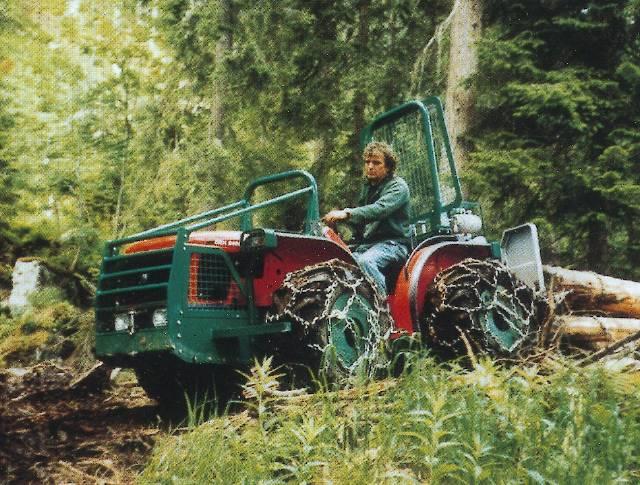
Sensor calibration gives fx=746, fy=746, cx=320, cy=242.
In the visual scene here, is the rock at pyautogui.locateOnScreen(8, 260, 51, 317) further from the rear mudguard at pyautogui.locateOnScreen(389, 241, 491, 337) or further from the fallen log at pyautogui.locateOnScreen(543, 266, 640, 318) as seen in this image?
the fallen log at pyautogui.locateOnScreen(543, 266, 640, 318)

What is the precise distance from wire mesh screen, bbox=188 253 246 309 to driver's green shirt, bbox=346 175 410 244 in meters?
1.00

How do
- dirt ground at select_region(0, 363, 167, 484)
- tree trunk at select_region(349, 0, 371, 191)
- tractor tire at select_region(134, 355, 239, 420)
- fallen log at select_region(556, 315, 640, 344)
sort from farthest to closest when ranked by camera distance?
tree trunk at select_region(349, 0, 371, 191) < fallen log at select_region(556, 315, 640, 344) < tractor tire at select_region(134, 355, 239, 420) < dirt ground at select_region(0, 363, 167, 484)

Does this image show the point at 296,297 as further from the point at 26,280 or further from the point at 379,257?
the point at 26,280

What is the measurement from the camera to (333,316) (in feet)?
15.3

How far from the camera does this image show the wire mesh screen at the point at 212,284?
4824mm

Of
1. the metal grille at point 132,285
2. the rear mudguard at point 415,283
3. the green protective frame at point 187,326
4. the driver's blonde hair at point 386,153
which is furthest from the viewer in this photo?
the driver's blonde hair at point 386,153

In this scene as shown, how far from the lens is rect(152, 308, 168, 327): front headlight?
455 centimetres

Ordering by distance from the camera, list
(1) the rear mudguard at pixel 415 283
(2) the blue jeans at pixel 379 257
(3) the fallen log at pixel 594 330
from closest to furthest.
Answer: (2) the blue jeans at pixel 379 257 → (1) the rear mudguard at pixel 415 283 → (3) the fallen log at pixel 594 330

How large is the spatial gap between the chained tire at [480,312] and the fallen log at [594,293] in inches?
42.3

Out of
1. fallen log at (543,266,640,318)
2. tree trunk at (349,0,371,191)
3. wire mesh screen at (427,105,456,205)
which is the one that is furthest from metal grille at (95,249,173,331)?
tree trunk at (349,0,371,191)

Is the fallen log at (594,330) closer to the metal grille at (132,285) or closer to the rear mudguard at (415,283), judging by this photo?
the rear mudguard at (415,283)

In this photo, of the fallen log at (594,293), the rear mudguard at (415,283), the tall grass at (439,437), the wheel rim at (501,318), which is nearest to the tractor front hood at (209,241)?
the rear mudguard at (415,283)

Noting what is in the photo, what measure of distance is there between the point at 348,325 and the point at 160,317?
1.17m

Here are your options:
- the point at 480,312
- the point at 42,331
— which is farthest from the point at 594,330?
the point at 42,331
